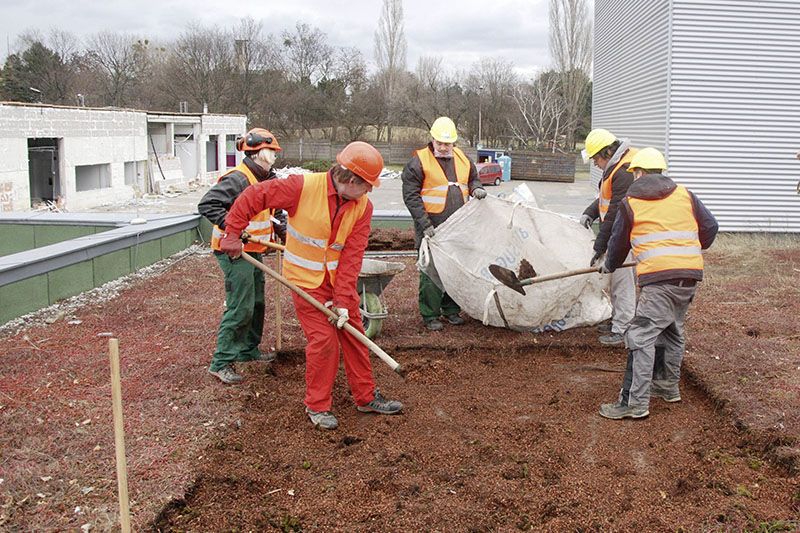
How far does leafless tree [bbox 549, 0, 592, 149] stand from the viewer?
126ft

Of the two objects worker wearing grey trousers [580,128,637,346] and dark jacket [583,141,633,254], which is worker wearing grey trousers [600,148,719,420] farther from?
worker wearing grey trousers [580,128,637,346]

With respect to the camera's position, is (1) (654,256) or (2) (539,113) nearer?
(1) (654,256)

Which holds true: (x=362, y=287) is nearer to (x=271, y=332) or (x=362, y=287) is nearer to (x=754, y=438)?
(x=271, y=332)

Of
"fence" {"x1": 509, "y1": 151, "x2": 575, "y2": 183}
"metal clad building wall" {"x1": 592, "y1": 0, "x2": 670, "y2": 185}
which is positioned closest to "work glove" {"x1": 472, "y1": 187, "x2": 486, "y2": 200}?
"metal clad building wall" {"x1": 592, "y1": 0, "x2": 670, "y2": 185}

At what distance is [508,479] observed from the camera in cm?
362

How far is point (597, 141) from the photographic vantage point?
5715 millimetres

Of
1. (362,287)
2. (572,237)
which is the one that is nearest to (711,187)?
(572,237)

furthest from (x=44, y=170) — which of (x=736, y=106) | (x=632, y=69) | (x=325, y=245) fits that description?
(x=325, y=245)

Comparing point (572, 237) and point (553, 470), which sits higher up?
point (572, 237)

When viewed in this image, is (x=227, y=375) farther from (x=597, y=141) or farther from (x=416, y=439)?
(x=597, y=141)

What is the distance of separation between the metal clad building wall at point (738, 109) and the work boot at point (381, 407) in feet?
34.6

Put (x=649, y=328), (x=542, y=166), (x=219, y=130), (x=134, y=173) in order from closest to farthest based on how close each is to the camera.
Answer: (x=649, y=328), (x=134, y=173), (x=219, y=130), (x=542, y=166)

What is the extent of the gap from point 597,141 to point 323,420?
313 cm

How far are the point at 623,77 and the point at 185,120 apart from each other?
57.2 feet
